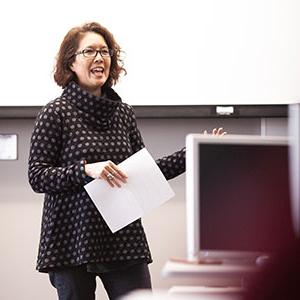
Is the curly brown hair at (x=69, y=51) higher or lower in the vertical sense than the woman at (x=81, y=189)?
higher

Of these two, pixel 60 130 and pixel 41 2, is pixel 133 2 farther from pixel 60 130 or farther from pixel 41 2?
pixel 60 130

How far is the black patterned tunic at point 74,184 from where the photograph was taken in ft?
6.13

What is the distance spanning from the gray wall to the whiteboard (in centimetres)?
16

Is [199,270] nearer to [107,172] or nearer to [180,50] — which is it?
[107,172]

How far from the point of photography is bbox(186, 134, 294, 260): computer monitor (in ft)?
3.62

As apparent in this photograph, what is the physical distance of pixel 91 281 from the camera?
6.40ft

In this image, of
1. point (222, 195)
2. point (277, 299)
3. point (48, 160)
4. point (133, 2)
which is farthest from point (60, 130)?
point (277, 299)

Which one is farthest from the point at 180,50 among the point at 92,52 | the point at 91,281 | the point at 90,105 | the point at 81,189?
the point at 91,281

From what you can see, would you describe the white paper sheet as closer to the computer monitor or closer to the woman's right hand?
the woman's right hand

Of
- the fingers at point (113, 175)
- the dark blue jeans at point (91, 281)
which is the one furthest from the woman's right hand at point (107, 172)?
the dark blue jeans at point (91, 281)

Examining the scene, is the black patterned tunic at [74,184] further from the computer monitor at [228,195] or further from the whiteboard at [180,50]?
the whiteboard at [180,50]

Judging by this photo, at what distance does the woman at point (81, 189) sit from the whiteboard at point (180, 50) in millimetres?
818

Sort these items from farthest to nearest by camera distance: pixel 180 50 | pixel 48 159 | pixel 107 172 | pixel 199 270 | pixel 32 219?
1. pixel 32 219
2. pixel 180 50
3. pixel 48 159
4. pixel 107 172
5. pixel 199 270

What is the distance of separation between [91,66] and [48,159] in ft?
1.14
